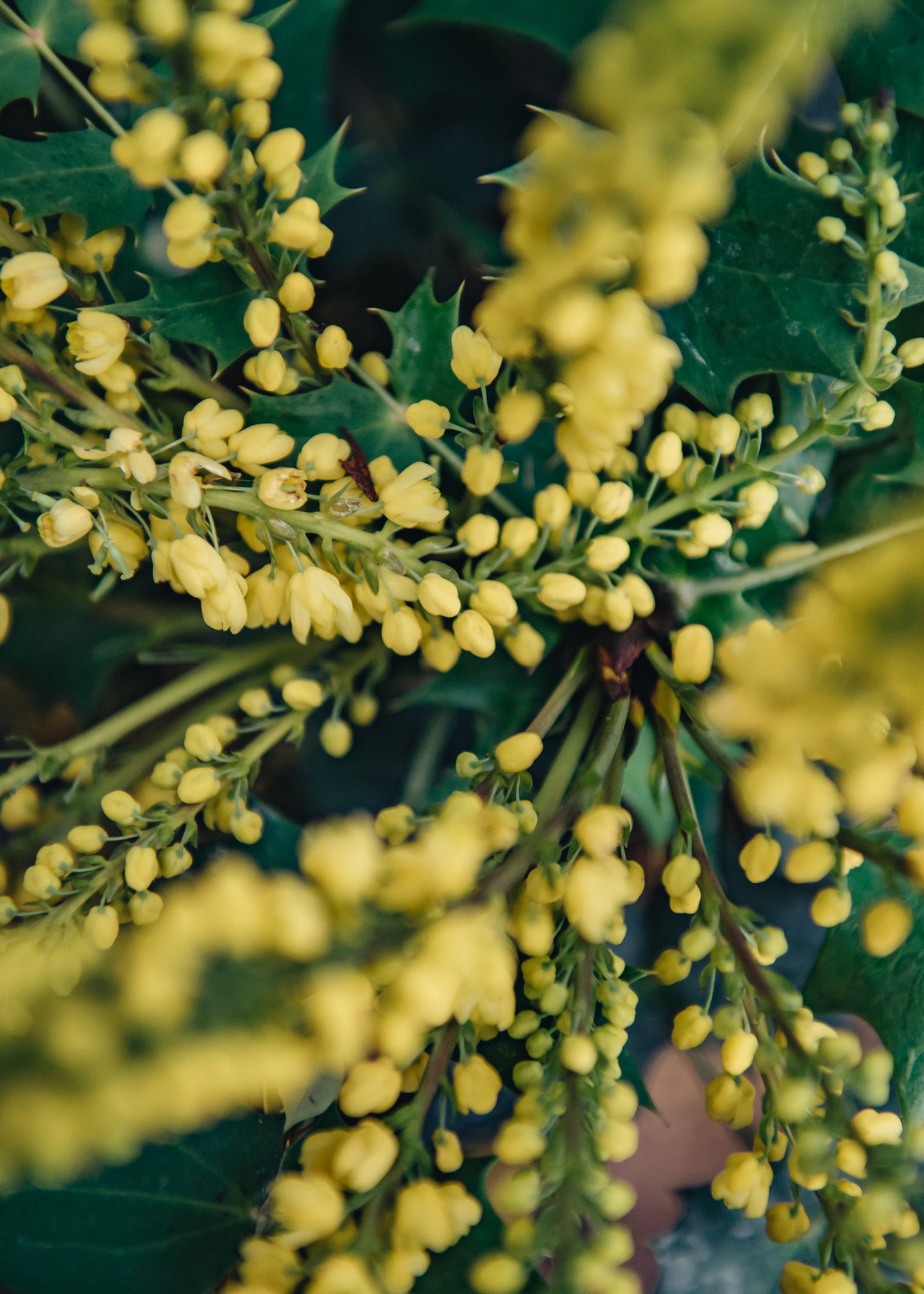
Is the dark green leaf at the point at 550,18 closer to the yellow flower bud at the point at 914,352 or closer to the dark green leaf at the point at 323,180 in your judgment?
the dark green leaf at the point at 323,180

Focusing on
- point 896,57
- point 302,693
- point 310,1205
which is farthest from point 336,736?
point 896,57

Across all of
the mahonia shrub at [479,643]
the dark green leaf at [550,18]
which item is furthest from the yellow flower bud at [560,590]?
the dark green leaf at [550,18]

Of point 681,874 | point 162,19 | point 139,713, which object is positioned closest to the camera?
point 162,19

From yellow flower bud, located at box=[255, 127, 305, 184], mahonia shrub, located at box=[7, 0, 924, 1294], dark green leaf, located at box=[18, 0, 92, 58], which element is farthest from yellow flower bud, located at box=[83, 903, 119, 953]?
dark green leaf, located at box=[18, 0, 92, 58]

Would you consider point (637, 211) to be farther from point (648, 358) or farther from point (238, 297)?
point (238, 297)

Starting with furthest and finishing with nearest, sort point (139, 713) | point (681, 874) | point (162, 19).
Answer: point (139, 713)
point (681, 874)
point (162, 19)

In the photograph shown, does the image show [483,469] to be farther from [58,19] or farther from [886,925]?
[58,19]

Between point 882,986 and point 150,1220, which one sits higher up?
point 882,986

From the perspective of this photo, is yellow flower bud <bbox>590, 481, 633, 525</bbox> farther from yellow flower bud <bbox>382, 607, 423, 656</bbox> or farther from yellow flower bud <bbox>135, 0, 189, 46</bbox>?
yellow flower bud <bbox>135, 0, 189, 46</bbox>
